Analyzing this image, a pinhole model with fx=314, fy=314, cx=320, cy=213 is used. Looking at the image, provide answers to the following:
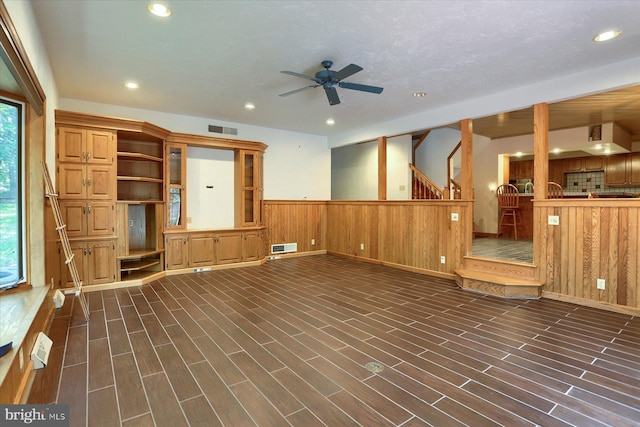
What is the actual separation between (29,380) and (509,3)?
4.49 m

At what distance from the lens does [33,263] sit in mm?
3100

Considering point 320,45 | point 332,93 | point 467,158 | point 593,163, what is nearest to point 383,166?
point 467,158

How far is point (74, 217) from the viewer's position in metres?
4.25

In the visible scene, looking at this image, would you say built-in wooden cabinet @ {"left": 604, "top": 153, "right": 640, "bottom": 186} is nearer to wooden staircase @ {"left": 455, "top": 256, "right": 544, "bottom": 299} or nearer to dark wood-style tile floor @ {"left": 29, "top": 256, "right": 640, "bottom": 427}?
wooden staircase @ {"left": 455, "top": 256, "right": 544, "bottom": 299}

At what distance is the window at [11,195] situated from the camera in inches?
112

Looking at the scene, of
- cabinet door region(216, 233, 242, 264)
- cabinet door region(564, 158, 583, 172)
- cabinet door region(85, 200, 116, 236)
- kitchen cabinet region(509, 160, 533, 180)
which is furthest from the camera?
kitchen cabinet region(509, 160, 533, 180)

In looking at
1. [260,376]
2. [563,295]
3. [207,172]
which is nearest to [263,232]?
[207,172]

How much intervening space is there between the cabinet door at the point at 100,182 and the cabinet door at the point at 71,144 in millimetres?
194

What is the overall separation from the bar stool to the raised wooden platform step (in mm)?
3923

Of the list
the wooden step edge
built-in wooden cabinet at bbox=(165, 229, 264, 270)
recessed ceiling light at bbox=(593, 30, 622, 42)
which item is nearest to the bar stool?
the wooden step edge

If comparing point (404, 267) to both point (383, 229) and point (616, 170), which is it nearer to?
point (383, 229)

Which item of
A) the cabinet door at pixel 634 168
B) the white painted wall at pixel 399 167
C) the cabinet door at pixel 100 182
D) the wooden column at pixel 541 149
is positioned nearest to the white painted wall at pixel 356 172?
the white painted wall at pixel 399 167

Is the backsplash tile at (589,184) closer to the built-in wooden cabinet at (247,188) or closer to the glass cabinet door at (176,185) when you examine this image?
the built-in wooden cabinet at (247,188)
